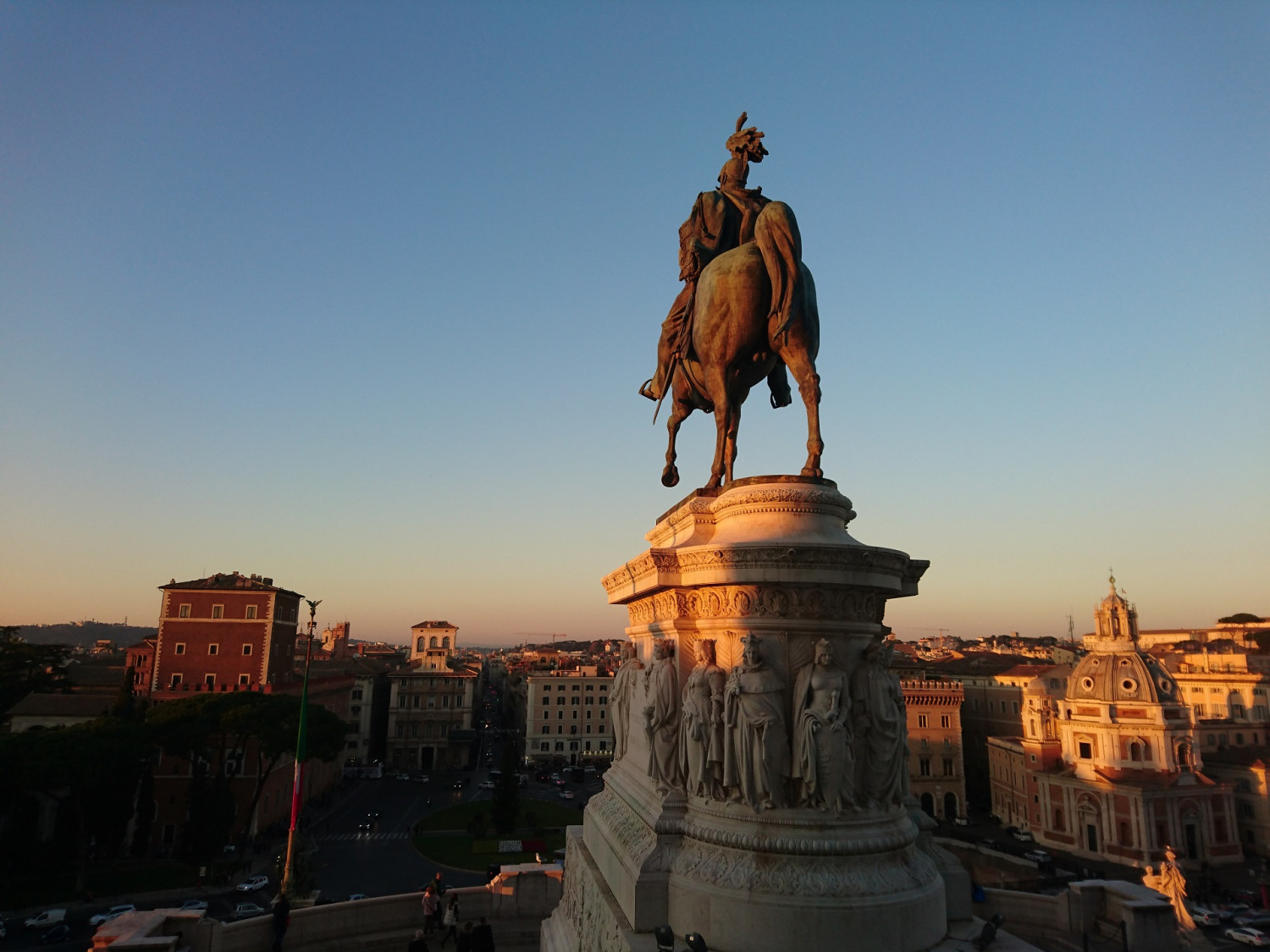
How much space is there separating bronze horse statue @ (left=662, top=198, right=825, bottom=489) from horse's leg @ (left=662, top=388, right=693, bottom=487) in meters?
0.84

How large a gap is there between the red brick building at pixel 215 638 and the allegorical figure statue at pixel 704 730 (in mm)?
45988

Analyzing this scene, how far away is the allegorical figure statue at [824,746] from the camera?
5977mm

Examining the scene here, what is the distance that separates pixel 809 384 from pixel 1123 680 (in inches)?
2346

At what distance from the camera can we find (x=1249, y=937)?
30.8 meters

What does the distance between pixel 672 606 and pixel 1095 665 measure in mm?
61605

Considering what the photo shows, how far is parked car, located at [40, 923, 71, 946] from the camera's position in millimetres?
25719

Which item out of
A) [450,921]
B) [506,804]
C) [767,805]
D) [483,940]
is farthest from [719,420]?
[506,804]

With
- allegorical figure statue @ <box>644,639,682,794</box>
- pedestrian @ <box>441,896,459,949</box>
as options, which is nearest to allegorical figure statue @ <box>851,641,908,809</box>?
allegorical figure statue @ <box>644,639,682,794</box>

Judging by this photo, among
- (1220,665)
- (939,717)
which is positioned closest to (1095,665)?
(939,717)

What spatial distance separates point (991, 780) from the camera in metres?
65.5

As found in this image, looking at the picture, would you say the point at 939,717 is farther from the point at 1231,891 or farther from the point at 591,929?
the point at 591,929

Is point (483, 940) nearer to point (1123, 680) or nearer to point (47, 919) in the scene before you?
point (47, 919)

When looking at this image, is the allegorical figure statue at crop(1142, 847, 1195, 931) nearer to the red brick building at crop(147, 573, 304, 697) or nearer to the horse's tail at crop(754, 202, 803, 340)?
the horse's tail at crop(754, 202, 803, 340)

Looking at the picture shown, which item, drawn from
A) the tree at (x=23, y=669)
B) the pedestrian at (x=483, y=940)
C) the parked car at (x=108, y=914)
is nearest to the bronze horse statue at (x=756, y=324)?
the pedestrian at (x=483, y=940)
